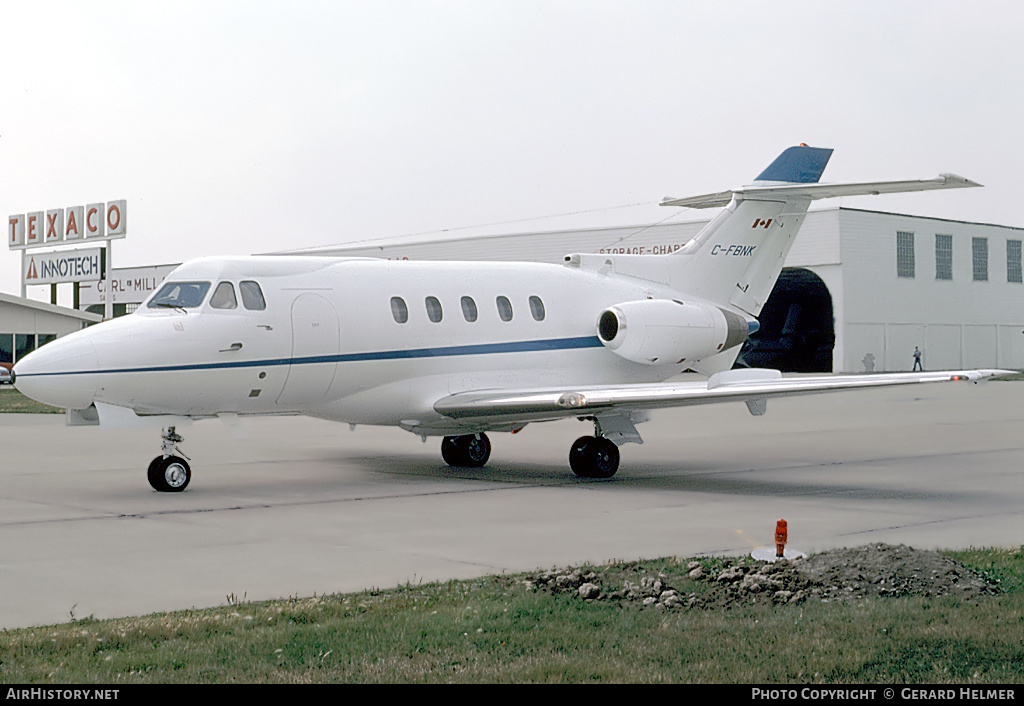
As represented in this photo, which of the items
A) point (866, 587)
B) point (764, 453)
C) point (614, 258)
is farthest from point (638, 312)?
point (866, 587)

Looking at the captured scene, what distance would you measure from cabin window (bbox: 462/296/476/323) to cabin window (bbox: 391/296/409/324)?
948 mm

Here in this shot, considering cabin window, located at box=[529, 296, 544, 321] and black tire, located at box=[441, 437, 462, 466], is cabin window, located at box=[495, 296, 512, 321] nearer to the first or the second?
cabin window, located at box=[529, 296, 544, 321]

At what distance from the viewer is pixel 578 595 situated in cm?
776

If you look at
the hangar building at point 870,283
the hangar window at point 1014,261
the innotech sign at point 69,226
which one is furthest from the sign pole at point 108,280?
the hangar window at point 1014,261

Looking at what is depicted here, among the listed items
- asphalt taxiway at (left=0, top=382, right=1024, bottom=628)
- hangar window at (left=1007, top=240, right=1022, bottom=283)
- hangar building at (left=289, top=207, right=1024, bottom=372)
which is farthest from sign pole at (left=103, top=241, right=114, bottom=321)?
hangar window at (left=1007, top=240, right=1022, bottom=283)

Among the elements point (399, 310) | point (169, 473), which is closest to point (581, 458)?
point (399, 310)

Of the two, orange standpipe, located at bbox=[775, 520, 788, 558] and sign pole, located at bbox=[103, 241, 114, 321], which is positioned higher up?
sign pole, located at bbox=[103, 241, 114, 321]

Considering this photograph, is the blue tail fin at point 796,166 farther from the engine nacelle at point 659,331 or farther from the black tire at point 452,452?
the black tire at point 452,452

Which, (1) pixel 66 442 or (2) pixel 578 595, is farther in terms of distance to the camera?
(1) pixel 66 442

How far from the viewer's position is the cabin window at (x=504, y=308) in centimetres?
1706

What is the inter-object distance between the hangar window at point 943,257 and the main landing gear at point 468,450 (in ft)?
156

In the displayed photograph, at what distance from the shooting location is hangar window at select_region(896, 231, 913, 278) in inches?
2277

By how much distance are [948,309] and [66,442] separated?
49054 mm
